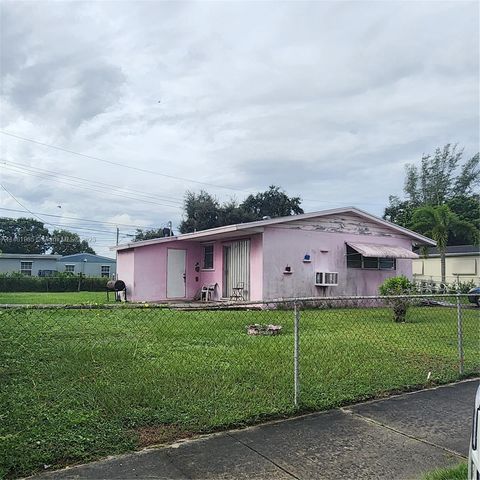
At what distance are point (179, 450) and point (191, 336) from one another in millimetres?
4860

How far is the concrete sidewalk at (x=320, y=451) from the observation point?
3428mm

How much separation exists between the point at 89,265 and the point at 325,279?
3567 centimetres

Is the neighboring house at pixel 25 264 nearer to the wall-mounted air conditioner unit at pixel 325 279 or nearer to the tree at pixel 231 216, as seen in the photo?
the tree at pixel 231 216

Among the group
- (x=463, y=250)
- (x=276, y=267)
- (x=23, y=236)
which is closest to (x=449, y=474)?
(x=276, y=267)

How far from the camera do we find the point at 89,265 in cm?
4797

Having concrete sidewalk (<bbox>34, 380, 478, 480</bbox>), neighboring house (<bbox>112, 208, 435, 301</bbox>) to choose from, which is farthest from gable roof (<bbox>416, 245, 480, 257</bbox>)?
concrete sidewalk (<bbox>34, 380, 478, 480</bbox>)

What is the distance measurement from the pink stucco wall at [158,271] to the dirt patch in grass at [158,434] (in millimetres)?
14093

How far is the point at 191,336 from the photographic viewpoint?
8.61 metres

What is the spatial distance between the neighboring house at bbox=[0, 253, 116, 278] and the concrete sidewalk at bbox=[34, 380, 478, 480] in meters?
41.0

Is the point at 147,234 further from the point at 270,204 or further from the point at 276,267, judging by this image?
the point at 276,267

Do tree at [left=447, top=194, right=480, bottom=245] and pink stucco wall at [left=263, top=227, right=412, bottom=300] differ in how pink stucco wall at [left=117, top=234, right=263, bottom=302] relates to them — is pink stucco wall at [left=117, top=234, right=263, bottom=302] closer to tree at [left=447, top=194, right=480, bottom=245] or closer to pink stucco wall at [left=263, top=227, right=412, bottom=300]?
pink stucco wall at [left=263, top=227, right=412, bottom=300]

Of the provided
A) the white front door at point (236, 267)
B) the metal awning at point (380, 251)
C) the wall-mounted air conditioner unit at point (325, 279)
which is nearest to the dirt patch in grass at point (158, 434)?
the white front door at point (236, 267)

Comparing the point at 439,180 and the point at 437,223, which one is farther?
the point at 439,180

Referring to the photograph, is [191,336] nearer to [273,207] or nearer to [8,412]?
[8,412]
